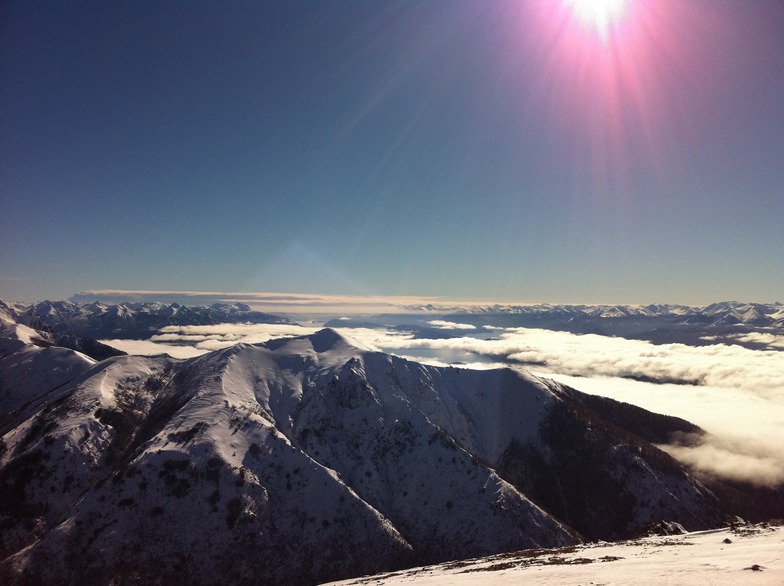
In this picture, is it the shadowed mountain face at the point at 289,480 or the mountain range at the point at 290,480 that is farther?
the shadowed mountain face at the point at 289,480

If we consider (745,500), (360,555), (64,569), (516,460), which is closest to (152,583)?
(64,569)

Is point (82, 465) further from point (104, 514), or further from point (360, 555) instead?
point (360, 555)

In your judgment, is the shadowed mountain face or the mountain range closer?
the mountain range
